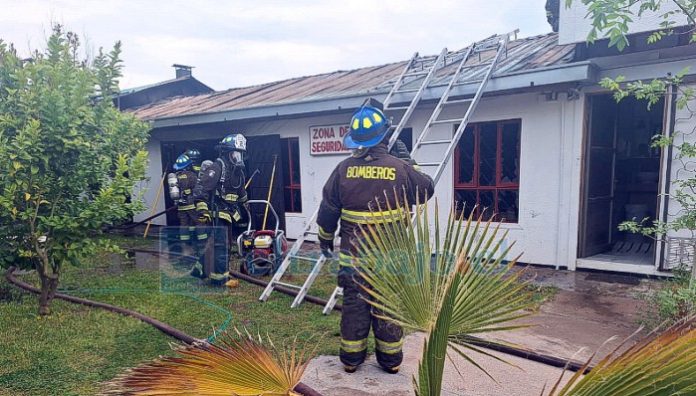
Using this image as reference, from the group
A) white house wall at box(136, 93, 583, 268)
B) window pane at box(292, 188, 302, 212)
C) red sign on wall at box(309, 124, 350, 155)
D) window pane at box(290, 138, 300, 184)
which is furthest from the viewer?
window pane at box(292, 188, 302, 212)

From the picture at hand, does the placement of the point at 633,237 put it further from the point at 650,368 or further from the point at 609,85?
the point at 650,368

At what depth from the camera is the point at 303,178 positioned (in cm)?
864

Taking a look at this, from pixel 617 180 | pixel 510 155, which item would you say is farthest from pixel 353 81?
pixel 617 180

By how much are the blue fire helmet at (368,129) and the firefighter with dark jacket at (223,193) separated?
10.0ft

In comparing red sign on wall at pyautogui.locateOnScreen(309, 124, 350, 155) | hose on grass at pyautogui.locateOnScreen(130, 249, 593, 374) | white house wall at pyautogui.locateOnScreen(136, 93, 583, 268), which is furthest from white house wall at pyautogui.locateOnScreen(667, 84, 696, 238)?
red sign on wall at pyautogui.locateOnScreen(309, 124, 350, 155)

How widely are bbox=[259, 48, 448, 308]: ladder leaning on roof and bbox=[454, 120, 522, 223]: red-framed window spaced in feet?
3.73

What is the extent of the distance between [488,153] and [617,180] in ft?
9.11

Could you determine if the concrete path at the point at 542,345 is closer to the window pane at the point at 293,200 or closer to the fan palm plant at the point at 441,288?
the fan palm plant at the point at 441,288

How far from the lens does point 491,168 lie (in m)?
6.82

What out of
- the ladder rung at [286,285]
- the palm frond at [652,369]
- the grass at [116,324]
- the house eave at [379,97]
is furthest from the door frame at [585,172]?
the palm frond at [652,369]

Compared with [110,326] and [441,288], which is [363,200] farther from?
[110,326]

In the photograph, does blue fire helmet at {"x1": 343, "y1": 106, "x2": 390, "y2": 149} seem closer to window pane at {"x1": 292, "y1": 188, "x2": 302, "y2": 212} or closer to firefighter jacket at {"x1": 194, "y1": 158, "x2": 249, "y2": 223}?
firefighter jacket at {"x1": 194, "y1": 158, "x2": 249, "y2": 223}

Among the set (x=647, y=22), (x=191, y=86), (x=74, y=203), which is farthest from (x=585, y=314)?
(x=191, y=86)

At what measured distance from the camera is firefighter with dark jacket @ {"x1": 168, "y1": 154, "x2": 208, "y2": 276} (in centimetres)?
600
